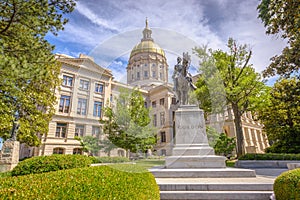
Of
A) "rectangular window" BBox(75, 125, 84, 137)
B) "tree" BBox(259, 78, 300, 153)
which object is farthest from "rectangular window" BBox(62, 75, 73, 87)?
"tree" BBox(259, 78, 300, 153)

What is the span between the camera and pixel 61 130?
93.1 feet

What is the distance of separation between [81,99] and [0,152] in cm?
1041

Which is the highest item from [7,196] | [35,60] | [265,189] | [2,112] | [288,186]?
[35,60]

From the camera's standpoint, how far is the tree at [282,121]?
61.6ft

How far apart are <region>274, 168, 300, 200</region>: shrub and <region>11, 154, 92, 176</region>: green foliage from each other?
20.1 ft

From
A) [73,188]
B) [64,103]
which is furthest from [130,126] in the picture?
[64,103]

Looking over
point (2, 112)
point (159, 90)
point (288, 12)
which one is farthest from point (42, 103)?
point (159, 90)

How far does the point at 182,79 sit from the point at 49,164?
740 centimetres

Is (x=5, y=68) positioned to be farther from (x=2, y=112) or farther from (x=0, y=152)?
(x=0, y=152)

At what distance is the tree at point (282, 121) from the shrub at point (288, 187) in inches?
606

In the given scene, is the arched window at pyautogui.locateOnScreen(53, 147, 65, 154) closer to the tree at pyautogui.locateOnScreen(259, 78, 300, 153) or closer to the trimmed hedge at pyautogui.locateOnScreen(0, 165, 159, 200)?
the trimmed hedge at pyautogui.locateOnScreen(0, 165, 159, 200)

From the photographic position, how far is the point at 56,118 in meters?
28.4

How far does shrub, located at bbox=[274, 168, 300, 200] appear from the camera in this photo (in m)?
3.38

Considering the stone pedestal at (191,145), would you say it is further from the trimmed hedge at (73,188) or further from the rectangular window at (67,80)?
the rectangular window at (67,80)
